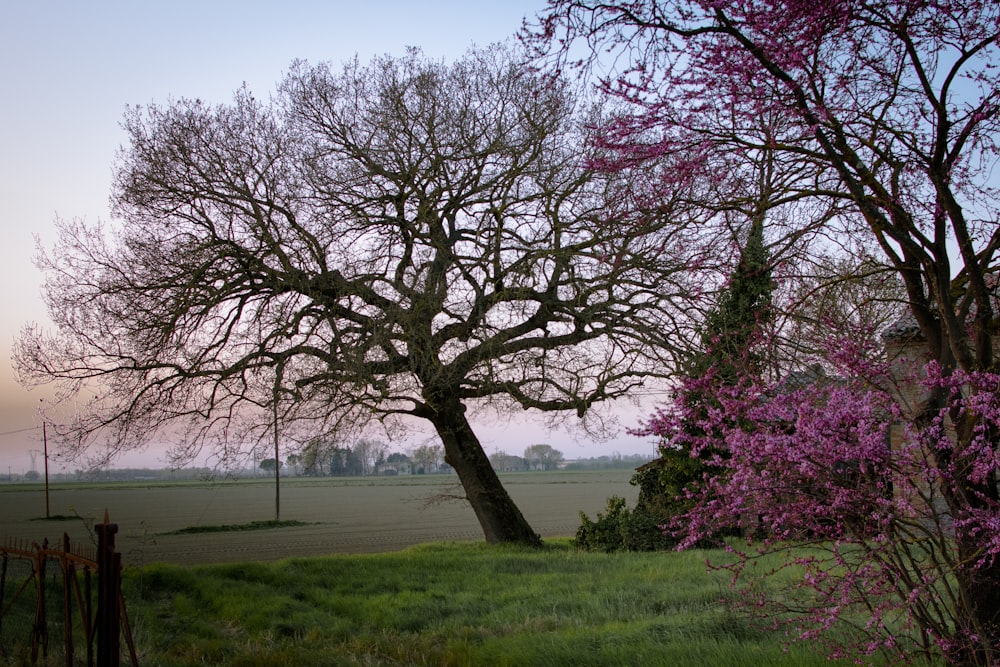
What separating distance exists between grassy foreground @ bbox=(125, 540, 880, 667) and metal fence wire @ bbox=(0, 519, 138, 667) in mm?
759

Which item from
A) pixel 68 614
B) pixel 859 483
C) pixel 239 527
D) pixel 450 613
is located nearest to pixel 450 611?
pixel 450 613

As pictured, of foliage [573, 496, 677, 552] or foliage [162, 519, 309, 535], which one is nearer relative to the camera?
foliage [573, 496, 677, 552]

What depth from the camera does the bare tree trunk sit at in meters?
18.2

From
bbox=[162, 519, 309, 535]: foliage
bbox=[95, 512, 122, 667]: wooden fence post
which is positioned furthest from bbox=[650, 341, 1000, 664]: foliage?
bbox=[162, 519, 309, 535]: foliage

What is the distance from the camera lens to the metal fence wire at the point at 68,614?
5754mm

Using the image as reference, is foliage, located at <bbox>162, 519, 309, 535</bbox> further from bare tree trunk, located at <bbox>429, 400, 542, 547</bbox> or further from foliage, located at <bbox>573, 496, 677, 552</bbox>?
foliage, located at <bbox>573, 496, 677, 552</bbox>

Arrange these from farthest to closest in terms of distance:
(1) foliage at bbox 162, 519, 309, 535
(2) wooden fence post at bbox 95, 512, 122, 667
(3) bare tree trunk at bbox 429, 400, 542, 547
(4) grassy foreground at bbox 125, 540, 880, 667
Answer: (1) foliage at bbox 162, 519, 309, 535 → (3) bare tree trunk at bbox 429, 400, 542, 547 → (4) grassy foreground at bbox 125, 540, 880, 667 → (2) wooden fence post at bbox 95, 512, 122, 667

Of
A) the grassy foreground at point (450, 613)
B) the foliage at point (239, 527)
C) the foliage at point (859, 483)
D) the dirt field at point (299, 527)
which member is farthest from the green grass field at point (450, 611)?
the foliage at point (239, 527)

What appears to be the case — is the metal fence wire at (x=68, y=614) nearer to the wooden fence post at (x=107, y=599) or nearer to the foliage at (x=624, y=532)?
the wooden fence post at (x=107, y=599)

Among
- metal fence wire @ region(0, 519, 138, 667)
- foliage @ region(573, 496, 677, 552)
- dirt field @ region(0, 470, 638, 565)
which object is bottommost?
dirt field @ region(0, 470, 638, 565)

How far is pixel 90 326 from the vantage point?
1409 cm

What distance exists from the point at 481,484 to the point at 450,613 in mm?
7989

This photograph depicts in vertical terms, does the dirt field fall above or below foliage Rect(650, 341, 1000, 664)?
below

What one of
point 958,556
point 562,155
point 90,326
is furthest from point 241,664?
point 562,155
